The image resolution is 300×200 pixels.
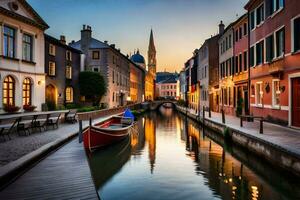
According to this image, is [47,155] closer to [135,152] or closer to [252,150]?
[135,152]

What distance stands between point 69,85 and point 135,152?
72.0 ft

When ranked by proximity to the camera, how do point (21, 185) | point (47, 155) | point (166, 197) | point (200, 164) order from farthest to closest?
1. point (200, 164)
2. point (47, 155)
3. point (166, 197)
4. point (21, 185)

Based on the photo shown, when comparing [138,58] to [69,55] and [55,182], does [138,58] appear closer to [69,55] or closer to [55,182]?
[69,55]

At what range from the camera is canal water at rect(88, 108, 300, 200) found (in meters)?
9.79

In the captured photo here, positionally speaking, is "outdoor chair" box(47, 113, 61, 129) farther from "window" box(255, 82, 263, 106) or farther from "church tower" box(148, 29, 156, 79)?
"church tower" box(148, 29, 156, 79)

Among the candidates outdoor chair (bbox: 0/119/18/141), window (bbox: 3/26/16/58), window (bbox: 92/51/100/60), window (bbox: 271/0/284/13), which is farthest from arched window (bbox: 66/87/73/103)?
window (bbox: 271/0/284/13)

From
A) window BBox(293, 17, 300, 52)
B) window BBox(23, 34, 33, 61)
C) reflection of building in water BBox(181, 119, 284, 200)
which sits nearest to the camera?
reflection of building in water BBox(181, 119, 284, 200)

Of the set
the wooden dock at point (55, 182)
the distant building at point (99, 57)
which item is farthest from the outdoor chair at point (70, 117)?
the distant building at point (99, 57)

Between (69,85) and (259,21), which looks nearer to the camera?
(259,21)

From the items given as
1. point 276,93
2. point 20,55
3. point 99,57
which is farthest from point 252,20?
point 99,57

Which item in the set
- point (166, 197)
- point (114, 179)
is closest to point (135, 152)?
point (114, 179)

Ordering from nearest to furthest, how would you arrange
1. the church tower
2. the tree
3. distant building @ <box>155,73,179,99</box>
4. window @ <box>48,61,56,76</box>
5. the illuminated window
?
the illuminated window
window @ <box>48,61,56,76</box>
the tree
the church tower
distant building @ <box>155,73,179,99</box>

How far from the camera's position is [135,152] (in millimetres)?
18375

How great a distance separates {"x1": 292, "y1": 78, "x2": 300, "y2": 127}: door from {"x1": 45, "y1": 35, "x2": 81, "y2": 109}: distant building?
907 inches
